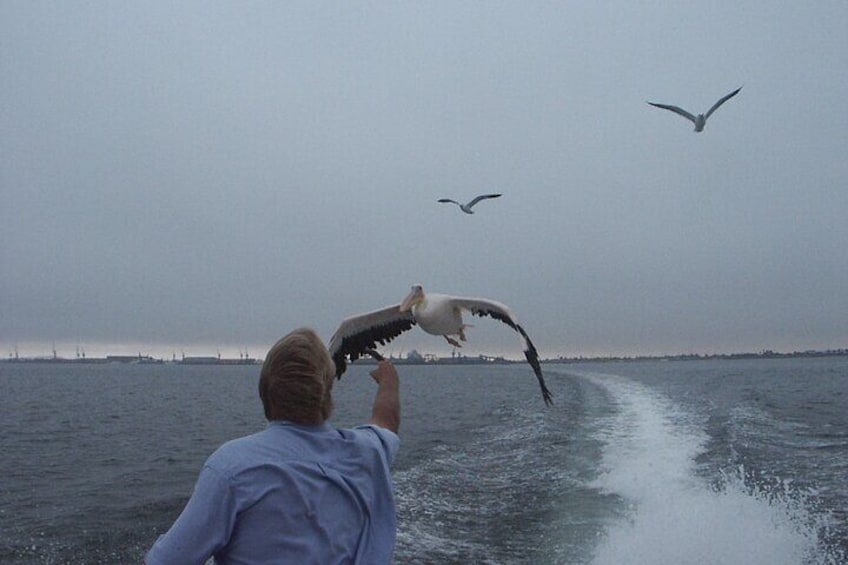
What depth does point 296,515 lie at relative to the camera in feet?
6.37

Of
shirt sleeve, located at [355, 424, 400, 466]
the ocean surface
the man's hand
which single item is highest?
the man's hand

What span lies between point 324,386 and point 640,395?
3064 centimetres

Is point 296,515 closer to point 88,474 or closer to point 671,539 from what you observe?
point 671,539

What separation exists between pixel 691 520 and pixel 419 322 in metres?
5.37

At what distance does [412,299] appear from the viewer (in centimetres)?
677

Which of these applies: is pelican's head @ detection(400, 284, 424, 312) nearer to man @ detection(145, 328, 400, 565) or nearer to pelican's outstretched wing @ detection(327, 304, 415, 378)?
pelican's outstretched wing @ detection(327, 304, 415, 378)

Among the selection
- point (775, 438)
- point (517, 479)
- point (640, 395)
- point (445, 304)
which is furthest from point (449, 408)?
point (445, 304)

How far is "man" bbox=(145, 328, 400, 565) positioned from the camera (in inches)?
73.5

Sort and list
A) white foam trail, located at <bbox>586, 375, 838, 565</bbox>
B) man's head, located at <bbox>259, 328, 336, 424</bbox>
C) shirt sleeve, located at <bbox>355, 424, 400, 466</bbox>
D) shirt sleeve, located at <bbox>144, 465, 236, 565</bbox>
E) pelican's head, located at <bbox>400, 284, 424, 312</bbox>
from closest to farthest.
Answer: shirt sleeve, located at <bbox>144, 465, 236, 565</bbox>, man's head, located at <bbox>259, 328, 336, 424</bbox>, shirt sleeve, located at <bbox>355, 424, 400, 466</bbox>, pelican's head, located at <bbox>400, 284, 424, 312</bbox>, white foam trail, located at <bbox>586, 375, 838, 565</bbox>

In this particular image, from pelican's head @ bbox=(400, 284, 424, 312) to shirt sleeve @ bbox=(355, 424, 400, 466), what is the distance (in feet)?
14.1

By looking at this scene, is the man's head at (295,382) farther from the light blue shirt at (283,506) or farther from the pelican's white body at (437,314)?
the pelican's white body at (437,314)

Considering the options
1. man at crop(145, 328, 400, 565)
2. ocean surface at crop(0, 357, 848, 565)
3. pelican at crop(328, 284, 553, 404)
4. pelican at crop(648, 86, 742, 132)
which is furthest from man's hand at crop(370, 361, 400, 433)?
pelican at crop(648, 86, 742, 132)

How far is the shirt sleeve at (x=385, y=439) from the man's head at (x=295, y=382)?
22 centimetres

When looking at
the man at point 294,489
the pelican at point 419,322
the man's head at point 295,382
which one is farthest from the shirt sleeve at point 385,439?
the pelican at point 419,322
